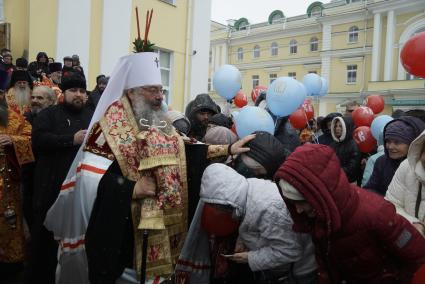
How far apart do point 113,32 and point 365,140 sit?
25.5ft

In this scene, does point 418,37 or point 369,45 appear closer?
point 418,37

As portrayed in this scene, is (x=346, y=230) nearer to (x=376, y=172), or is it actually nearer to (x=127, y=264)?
(x=127, y=264)

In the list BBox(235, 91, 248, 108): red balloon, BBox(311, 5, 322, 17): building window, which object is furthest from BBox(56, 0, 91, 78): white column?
BBox(311, 5, 322, 17): building window

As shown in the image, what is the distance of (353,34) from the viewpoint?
120ft

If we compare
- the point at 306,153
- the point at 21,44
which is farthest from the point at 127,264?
the point at 21,44

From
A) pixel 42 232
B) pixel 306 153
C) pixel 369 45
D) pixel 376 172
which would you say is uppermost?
pixel 369 45

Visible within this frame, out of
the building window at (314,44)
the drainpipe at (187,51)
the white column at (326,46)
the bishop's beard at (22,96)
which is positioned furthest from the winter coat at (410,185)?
the building window at (314,44)

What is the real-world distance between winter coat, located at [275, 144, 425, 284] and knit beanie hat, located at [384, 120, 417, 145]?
1472 millimetres

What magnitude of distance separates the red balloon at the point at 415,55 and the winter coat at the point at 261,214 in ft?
6.70

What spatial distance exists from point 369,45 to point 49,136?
121 ft

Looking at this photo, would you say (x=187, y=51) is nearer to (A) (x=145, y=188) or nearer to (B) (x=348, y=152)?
(B) (x=348, y=152)

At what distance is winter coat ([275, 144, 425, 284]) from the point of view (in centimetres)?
185

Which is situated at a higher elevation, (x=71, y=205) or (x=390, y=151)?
(x=390, y=151)

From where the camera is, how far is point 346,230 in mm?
1912
